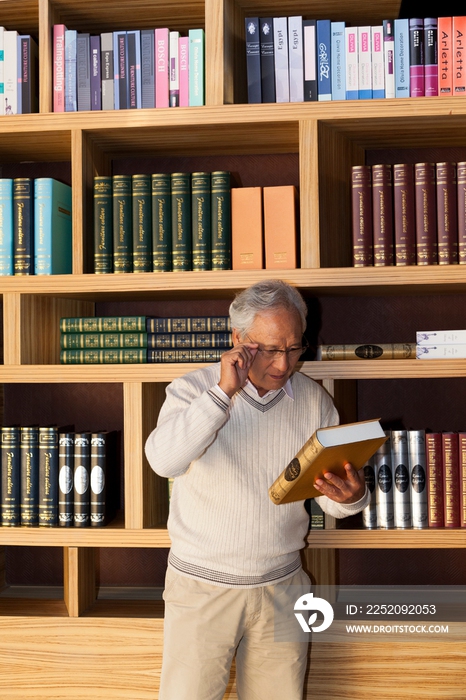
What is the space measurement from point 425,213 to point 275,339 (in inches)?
28.3

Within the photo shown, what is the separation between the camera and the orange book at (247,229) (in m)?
2.03

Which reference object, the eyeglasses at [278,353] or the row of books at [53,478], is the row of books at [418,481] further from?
the row of books at [53,478]

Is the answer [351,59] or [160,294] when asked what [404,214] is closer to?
[351,59]

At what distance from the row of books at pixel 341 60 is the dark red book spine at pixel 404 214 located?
25 cm

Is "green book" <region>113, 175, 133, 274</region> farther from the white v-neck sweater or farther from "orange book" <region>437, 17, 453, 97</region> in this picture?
"orange book" <region>437, 17, 453, 97</region>

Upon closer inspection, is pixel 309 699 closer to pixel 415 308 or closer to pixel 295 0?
pixel 415 308

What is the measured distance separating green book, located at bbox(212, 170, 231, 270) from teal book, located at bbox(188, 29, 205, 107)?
24 cm

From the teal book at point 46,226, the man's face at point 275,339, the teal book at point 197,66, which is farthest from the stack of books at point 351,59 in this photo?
the man's face at point 275,339

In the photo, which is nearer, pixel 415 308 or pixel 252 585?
pixel 252 585

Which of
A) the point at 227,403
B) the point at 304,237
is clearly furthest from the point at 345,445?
the point at 304,237

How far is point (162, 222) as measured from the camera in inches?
81.2

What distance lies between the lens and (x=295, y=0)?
80.7 inches

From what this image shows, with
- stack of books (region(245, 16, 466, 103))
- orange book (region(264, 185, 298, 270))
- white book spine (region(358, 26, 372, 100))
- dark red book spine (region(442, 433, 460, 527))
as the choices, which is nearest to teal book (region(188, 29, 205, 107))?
stack of books (region(245, 16, 466, 103))

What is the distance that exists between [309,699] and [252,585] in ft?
2.15
